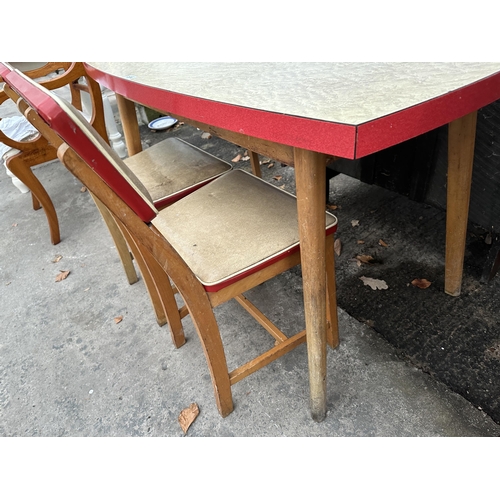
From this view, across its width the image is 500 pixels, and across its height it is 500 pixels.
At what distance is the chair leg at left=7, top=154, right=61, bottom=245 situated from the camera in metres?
2.42

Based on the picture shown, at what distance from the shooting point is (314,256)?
112 cm

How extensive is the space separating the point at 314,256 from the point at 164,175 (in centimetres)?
97

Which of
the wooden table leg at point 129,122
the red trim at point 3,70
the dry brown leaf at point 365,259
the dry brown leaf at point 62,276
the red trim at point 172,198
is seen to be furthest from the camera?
the dry brown leaf at point 62,276

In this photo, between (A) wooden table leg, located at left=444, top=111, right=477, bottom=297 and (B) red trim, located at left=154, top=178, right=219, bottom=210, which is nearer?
(A) wooden table leg, located at left=444, top=111, right=477, bottom=297

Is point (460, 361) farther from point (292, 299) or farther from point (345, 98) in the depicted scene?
point (345, 98)

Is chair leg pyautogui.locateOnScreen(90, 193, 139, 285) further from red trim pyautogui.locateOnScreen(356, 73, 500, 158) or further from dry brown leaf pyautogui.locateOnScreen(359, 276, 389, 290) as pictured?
red trim pyautogui.locateOnScreen(356, 73, 500, 158)

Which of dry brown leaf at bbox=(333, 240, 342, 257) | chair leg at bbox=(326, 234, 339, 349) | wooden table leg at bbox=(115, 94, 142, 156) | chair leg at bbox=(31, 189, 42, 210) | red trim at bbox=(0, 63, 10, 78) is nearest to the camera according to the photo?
red trim at bbox=(0, 63, 10, 78)

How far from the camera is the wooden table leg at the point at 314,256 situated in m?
0.98

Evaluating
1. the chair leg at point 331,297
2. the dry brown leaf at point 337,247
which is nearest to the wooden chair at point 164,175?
the chair leg at point 331,297

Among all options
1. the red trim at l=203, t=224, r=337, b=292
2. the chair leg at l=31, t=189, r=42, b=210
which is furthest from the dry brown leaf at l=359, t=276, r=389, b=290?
the chair leg at l=31, t=189, r=42, b=210

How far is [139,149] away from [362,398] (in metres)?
1.62

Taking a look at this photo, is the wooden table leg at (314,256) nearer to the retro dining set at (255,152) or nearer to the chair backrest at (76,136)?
the retro dining set at (255,152)

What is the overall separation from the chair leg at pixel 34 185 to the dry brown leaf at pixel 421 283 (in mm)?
2294

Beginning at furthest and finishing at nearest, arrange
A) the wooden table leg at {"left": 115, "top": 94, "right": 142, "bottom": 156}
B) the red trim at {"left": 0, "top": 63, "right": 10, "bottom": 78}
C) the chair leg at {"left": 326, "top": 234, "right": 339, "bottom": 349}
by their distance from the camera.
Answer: the wooden table leg at {"left": 115, "top": 94, "right": 142, "bottom": 156}
the chair leg at {"left": 326, "top": 234, "right": 339, "bottom": 349}
the red trim at {"left": 0, "top": 63, "right": 10, "bottom": 78}
